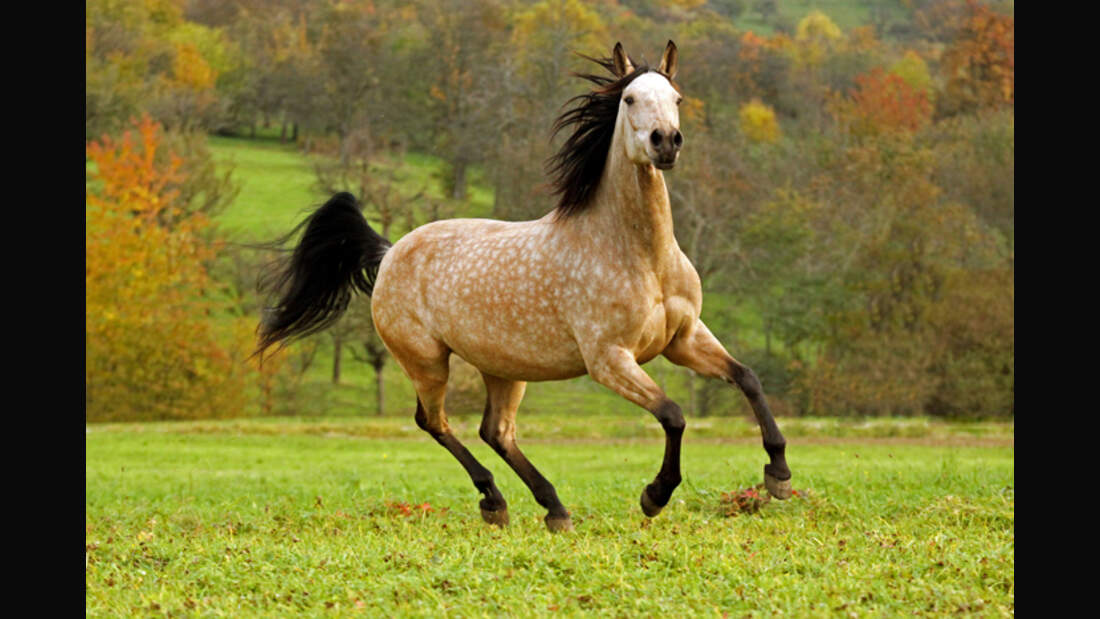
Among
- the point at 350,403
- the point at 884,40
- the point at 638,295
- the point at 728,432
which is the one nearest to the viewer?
the point at 638,295

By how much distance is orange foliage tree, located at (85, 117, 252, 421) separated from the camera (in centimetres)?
3378

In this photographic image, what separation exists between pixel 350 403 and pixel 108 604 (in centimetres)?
3555

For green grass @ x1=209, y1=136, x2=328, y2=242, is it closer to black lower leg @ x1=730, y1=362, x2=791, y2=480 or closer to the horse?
the horse

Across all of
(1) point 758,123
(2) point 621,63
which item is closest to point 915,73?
(1) point 758,123

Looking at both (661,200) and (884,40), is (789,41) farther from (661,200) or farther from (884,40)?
(661,200)

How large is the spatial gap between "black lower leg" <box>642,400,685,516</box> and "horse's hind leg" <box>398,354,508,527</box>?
1.46 m

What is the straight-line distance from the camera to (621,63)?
26.3 ft

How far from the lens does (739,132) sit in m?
49.1

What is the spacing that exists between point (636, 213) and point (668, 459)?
1.61 m

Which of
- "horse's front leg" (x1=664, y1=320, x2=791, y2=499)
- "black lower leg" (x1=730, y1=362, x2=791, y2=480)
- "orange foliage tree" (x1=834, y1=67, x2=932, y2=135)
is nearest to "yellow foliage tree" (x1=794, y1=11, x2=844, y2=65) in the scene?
"orange foliage tree" (x1=834, y1=67, x2=932, y2=135)

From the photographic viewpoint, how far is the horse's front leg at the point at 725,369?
7832 millimetres

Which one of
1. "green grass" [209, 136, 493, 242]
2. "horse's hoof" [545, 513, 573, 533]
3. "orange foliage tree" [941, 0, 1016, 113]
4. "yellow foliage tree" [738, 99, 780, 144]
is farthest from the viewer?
"orange foliage tree" [941, 0, 1016, 113]

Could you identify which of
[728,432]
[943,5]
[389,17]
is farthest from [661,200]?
[943,5]

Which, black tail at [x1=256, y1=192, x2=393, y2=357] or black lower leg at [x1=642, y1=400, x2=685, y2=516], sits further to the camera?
black tail at [x1=256, y1=192, x2=393, y2=357]
